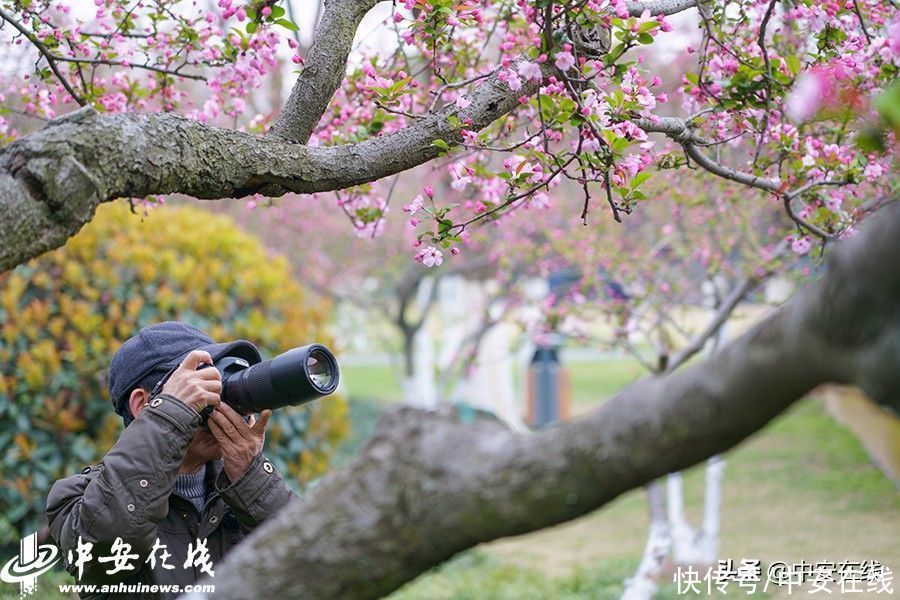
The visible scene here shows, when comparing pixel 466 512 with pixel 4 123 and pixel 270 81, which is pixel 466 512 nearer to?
pixel 4 123

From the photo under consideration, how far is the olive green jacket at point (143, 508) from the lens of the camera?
1.98 meters

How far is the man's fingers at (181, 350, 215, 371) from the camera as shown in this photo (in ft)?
6.89

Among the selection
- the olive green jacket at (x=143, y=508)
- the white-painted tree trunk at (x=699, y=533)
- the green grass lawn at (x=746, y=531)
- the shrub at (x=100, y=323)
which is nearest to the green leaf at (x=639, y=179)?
the olive green jacket at (x=143, y=508)

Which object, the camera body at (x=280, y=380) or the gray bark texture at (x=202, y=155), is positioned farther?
the camera body at (x=280, y=380)

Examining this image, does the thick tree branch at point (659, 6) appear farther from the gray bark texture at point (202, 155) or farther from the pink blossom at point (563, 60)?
the pink blossom at point (563, 60)

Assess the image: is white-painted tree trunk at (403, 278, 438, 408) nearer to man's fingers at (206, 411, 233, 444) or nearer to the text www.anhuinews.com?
man's fingers at (206, 411, 233, 444)

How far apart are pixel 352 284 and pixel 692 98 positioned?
889 cm

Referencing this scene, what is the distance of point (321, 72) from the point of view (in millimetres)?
2367

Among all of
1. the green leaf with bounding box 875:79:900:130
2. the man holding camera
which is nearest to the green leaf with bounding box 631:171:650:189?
the man holding camera

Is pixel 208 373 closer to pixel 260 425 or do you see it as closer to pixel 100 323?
pixel 260 425

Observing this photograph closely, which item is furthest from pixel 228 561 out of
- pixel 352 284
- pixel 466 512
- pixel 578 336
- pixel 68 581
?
pixel 352 284

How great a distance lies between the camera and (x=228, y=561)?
4.50 feet

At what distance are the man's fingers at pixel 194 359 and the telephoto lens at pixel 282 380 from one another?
81 mm

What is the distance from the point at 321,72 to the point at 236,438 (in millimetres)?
892
